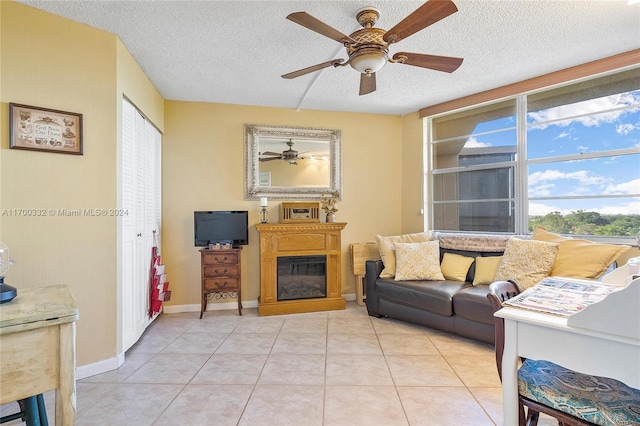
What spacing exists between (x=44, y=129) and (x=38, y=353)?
5.74 feet

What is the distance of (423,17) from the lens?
1.75 meters

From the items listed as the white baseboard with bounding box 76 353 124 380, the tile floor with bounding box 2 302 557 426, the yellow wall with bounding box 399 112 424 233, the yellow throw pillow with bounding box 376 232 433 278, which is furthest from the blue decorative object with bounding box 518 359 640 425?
the yellow wall with bounding box 399 112 424 233

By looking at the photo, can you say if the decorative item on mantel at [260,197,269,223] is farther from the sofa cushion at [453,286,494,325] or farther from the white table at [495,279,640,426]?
the white table at [495,279,640,426]

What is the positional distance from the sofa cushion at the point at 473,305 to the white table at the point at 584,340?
167 centimetres

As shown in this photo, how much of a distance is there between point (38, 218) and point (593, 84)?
493cm

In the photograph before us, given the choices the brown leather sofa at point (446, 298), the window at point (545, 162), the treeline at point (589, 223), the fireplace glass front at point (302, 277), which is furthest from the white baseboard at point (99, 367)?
the treeline at point (589, 223)

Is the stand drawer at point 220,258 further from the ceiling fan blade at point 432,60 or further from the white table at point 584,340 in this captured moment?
the white table at point 584,340

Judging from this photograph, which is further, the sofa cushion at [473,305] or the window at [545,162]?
the window at [545,162]

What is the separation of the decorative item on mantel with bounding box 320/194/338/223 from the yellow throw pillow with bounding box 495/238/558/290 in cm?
201

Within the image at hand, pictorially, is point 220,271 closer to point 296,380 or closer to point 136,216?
point 136,216

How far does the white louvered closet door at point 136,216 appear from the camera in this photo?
2.62 meters

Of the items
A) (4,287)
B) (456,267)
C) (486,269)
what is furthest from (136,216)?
(486,269)

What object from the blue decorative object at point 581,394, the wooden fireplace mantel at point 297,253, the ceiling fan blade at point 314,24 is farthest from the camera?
the wooden fireplace mantel at point 297,253

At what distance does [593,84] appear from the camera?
304cm
